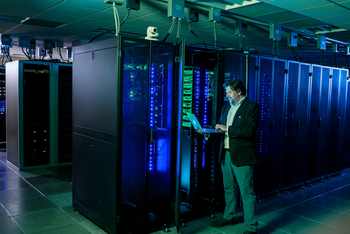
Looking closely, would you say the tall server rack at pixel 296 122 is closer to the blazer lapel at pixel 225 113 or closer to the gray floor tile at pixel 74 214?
the blazer lapel at pixel 225 113

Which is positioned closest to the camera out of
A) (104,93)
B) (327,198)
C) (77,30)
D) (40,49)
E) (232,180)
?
(104,93)

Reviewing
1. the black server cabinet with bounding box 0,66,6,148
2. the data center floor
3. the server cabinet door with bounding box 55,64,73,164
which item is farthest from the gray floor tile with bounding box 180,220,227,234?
the black server cabinet with bounding box 0,66,6,148

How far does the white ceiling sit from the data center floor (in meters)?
2.35

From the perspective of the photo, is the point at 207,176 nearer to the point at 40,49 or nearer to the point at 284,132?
the point at 284,132

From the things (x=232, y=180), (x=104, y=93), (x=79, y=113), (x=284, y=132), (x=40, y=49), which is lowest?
(x=232, y=180)

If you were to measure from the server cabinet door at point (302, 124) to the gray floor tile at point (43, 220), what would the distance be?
3714 mm

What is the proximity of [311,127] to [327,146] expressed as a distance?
2.50 feet

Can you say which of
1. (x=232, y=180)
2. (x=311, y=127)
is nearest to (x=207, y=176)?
(x=232, y=180)

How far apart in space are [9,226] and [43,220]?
353 millimetres

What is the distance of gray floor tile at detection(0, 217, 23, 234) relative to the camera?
3.34 meters

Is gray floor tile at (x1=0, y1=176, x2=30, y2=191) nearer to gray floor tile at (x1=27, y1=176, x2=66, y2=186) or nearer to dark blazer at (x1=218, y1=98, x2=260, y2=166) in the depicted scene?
gray floor tile at (x1=27, y1=176, x2=66, y2=186)

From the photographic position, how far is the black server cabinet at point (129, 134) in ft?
10.4

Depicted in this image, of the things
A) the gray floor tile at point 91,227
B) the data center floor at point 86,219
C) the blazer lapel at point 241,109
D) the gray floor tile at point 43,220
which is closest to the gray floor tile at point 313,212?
the data center floor at point 86,219

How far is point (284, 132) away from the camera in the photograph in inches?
196
